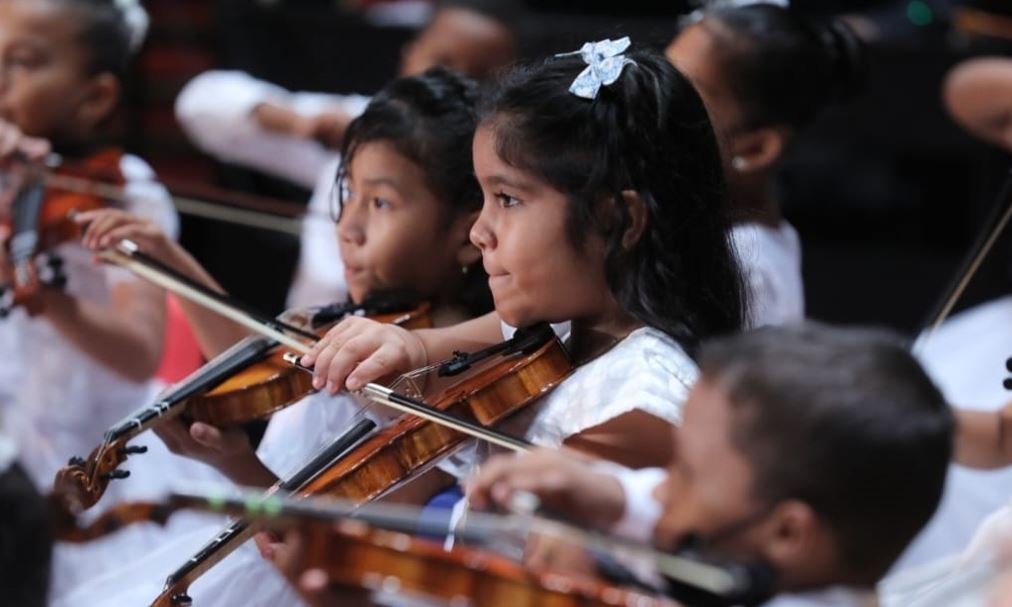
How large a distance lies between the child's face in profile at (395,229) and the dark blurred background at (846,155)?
155cm

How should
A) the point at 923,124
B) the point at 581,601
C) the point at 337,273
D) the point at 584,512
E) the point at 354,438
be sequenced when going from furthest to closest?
the point at 923,124 → the point at 337,273 → the point at 354,438 → the point at 584,512 → the point at 581,601

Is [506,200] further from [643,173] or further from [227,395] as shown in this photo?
[227,395]

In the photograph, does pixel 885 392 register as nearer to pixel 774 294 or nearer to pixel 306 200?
pixel 774 294

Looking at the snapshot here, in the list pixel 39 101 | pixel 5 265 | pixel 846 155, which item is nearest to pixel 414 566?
pixel 5 265

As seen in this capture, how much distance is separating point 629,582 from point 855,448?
0.18 m

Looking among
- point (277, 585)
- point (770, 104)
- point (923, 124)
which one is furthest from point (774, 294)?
point (923, 124)

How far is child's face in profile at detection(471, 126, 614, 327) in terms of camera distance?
4.86 feet

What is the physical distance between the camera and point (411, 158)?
1.76m

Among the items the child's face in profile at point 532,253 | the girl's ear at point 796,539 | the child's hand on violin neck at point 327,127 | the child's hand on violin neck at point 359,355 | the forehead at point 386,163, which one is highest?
the girl's ear at point 796,539

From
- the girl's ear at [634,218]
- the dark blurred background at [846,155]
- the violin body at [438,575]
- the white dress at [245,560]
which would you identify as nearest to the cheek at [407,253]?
the white dress at [245,560]

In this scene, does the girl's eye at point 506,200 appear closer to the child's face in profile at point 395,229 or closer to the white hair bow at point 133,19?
the child's face in profile at point 395,229

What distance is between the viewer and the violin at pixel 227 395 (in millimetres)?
1571

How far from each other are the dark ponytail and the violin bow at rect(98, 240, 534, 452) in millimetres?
803

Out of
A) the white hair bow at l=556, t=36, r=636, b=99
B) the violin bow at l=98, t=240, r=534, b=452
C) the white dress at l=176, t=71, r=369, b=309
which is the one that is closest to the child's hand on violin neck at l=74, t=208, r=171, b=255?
the violin bow at l=98, t=240, r=534, b=452
